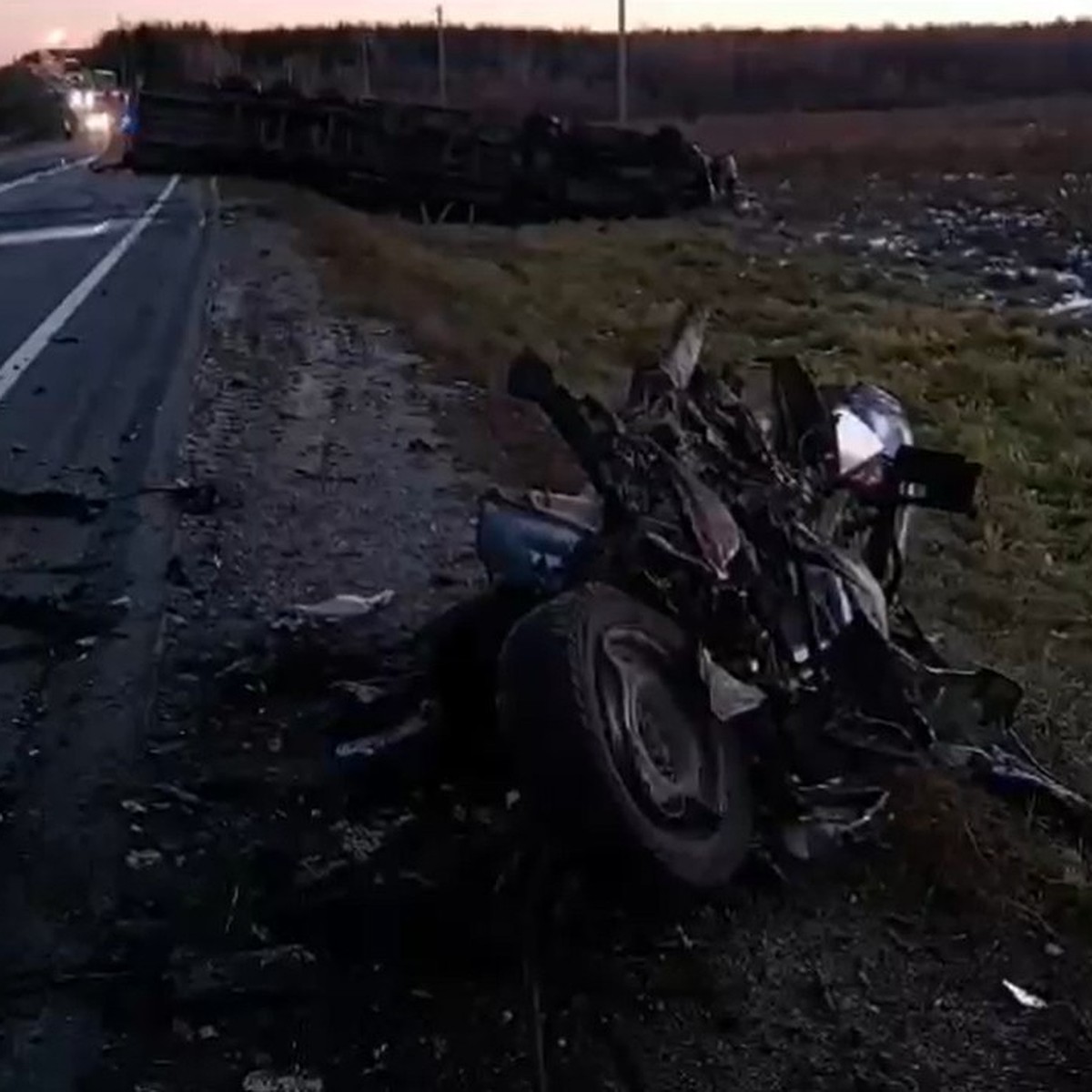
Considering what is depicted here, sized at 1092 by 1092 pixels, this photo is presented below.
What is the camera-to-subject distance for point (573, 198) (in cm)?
2506

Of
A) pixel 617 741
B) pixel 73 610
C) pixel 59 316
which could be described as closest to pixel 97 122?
pixel 59 316

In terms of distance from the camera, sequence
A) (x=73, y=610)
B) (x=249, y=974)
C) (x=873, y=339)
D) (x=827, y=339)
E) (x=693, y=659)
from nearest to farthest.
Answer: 1. (x=249, y=974)
2. (x=693, y=659)
3. (x=73, y=610)
4. (x=873, y=339)
5. (x=827, y=339)

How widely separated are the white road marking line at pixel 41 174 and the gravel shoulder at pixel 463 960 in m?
24.8

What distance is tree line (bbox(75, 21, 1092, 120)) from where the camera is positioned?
62406mm

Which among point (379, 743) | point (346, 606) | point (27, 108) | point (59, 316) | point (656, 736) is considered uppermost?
point (656, 736)

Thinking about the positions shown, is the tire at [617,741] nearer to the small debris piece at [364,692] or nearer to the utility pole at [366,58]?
the small debris piece at [364,692]

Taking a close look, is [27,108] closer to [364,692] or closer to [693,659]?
[364,692]

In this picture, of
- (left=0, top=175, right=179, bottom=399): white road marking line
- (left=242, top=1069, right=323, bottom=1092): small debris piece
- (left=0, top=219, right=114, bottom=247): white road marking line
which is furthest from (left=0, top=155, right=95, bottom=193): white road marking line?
(left=242, top=1069, right=323, bottom=1092): small debris piece

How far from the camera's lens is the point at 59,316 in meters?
12.6

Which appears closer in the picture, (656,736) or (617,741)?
(617,741)

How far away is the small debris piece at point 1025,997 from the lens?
11.6ft

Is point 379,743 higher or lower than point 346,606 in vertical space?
higher

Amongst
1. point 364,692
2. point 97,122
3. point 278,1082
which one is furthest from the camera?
point 97,122

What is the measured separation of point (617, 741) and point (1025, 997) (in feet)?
2.99
